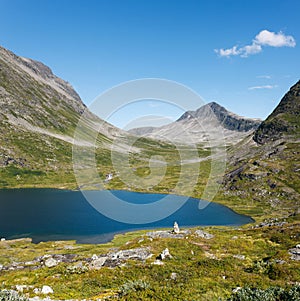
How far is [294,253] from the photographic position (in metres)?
40.3

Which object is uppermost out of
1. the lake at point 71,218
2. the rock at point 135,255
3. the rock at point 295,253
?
the rock at point 295,253

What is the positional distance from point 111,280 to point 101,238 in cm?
Result: 7236

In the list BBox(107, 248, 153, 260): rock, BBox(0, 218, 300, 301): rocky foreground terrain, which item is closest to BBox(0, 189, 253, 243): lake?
BBox(0, 218, 300, 301): rocky foreground terrain

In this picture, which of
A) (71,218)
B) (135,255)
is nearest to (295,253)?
(135,255)

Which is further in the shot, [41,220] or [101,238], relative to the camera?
[41,220]

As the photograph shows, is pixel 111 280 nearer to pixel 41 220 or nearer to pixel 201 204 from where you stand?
pixel 41 220

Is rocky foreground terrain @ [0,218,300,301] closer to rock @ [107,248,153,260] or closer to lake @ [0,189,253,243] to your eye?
rock @ [107,248,153,260]

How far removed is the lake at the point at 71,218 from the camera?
4072 inches

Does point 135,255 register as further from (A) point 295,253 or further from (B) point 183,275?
(A) point 295,253

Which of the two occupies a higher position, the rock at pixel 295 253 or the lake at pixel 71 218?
the rock at pixel 295 253

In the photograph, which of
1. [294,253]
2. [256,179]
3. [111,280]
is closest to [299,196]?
[256,179]

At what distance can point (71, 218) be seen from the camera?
12506cm

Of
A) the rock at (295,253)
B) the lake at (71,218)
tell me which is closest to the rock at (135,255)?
the rock at (295,253)

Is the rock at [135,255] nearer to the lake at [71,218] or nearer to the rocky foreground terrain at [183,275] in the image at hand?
the rocky foreground terrain at [183,275]
